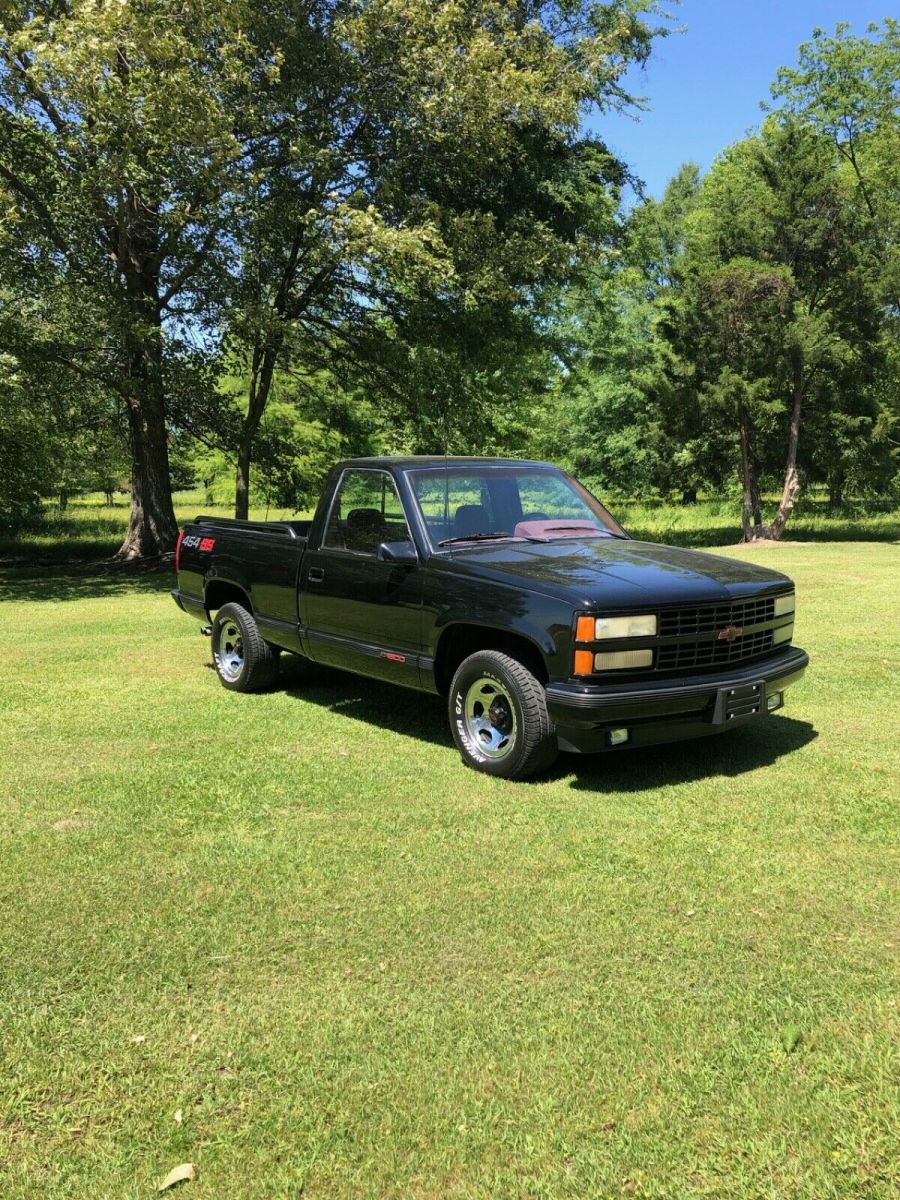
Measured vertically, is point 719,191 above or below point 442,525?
above

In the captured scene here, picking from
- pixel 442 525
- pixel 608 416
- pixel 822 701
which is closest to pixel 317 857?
pixel 442 525

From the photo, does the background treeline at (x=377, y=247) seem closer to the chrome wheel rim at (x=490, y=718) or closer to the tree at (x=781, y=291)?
the tree at (x=781, y=291)

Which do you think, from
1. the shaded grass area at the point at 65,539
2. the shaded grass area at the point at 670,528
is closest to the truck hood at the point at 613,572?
the shaded grass area at the point at 65,539

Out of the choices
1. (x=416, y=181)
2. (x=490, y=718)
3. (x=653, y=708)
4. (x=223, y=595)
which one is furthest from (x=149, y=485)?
(x=653, y=708)

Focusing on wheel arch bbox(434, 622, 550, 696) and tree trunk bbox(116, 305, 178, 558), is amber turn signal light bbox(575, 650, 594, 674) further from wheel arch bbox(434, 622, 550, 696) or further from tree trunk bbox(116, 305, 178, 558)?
tree trunk bbox(116, 305, 178, 558)

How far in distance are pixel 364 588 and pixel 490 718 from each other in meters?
1.36

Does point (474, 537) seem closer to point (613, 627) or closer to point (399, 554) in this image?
point (399, 554)

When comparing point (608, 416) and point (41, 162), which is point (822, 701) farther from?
point (608, 416)

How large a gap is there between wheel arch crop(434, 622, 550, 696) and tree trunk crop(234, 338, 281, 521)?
41.7ft

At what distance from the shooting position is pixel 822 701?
22.9ft

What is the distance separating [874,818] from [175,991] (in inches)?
135

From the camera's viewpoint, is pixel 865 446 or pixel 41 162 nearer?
pixel 41 162

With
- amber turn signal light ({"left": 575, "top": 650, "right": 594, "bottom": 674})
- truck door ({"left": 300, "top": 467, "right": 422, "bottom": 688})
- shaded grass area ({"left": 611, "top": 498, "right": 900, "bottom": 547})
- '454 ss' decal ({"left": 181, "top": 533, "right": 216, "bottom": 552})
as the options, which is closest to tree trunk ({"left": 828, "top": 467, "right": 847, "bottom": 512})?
shaded grass area ({"left": 611, "top": 498, "right": 900, "bottom": 547})

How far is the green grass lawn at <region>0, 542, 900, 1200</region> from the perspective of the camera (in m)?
2.42
